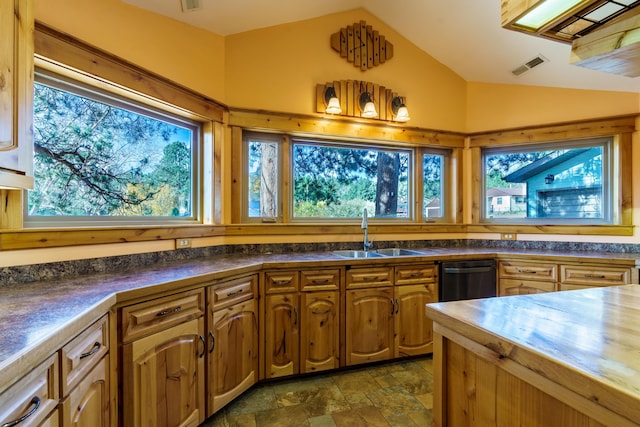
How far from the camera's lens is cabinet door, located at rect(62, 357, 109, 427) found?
1005 millimetres

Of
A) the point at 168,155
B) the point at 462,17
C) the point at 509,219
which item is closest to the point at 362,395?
the point at 168,155

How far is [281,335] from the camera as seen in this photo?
7.36 ft

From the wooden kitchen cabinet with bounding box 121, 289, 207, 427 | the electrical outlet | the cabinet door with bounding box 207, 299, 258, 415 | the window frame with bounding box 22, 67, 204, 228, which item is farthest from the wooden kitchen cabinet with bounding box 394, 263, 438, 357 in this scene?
the window frame with bounding box 22, 67, 204, 228

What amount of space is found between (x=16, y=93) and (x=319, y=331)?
2086 mm

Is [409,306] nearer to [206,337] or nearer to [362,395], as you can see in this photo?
[362,395]

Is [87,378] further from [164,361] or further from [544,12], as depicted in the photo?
[544,12]

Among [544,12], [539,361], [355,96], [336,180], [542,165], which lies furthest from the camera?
[542,165]

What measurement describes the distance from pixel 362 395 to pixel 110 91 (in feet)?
8.37

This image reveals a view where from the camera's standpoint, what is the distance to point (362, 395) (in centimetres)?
214

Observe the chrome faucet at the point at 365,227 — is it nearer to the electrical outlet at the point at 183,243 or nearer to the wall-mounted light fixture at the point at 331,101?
the wall-mounted light fixture at the point at 331,101

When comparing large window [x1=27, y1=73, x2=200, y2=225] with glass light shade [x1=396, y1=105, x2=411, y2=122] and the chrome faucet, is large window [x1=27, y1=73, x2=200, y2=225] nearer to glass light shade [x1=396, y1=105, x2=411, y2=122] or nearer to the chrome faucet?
the chrome faucet

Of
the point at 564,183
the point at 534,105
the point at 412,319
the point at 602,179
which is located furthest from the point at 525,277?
the point at 534,105

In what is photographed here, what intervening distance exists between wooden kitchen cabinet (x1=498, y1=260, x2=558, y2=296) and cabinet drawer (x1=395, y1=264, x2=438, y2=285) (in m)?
0.67

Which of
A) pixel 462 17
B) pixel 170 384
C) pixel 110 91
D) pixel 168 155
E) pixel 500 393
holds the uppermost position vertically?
pixel 462 17
